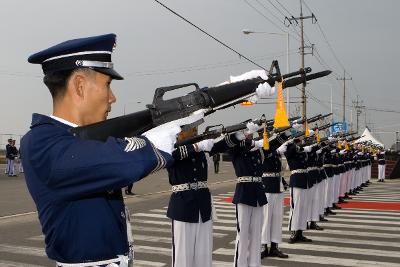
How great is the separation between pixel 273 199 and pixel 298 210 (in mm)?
1278

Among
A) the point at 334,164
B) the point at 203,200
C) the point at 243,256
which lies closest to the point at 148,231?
the point at 243,256

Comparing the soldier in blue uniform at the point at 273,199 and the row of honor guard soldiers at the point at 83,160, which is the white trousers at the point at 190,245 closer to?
the soldier in blue uniform at the point at 273,199

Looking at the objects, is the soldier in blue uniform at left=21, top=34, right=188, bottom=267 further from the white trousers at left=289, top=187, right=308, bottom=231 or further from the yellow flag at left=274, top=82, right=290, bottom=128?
the white trousers at left=289, top=187, right=308, bottom=231

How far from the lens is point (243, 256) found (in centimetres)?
634

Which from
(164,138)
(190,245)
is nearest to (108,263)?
(164,138)

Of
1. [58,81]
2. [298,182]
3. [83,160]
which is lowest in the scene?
[298,182]

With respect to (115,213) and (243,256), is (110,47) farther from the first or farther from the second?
(243,256)

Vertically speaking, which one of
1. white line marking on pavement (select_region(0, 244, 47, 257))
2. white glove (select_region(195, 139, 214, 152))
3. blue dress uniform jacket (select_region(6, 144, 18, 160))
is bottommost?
white line marking on pavement (select_region(0, 244, 47, 257))

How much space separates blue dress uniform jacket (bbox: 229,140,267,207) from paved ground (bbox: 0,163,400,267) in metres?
1.04

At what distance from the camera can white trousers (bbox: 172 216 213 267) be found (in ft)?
16.9

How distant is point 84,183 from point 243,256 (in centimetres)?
493

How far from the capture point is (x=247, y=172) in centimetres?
689

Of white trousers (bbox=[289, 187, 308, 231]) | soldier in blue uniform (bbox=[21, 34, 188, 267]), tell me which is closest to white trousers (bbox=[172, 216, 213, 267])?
soldier in blue uniform (bbox=[21, 34, 188, 267])

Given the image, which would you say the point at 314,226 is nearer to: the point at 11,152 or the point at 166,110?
the point at 166,110
